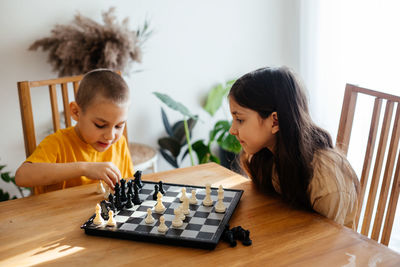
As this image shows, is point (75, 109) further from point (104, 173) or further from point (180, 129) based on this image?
point (180, 129)

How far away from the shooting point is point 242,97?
147 cm

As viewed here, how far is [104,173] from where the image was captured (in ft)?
5.04

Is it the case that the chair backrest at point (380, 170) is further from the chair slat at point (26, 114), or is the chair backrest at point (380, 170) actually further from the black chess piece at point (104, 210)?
the chair slat at point (26, 114)

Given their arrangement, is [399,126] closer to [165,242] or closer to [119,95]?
[165,242]

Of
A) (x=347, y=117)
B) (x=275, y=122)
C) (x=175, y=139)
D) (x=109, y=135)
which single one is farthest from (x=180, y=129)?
(x=275, y=122)

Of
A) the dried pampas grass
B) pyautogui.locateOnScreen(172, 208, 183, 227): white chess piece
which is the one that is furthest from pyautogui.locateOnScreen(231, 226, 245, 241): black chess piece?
the dried pampas grass

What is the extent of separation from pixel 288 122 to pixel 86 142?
92 cm

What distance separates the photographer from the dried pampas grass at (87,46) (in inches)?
101

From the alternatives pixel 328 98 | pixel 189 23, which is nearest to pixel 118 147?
pixel 189 23

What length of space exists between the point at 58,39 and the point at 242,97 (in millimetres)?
1617

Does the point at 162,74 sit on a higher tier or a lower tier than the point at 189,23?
lower

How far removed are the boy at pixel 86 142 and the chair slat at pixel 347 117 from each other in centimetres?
90

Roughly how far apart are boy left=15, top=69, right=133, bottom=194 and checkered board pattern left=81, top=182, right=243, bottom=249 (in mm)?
244

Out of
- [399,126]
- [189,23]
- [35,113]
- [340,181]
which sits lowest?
[35,113]
